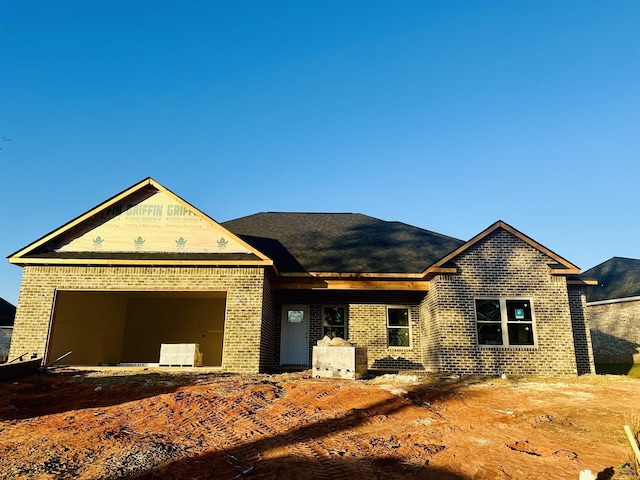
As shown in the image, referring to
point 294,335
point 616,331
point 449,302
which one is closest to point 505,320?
point 449,302

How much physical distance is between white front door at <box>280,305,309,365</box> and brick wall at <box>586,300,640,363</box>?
16.8 metres

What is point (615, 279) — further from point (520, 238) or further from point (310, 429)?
point (310, 429)

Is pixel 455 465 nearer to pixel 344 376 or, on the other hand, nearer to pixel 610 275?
pixel 344 376

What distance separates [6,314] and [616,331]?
124 ft

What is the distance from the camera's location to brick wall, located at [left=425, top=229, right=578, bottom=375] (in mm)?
13750

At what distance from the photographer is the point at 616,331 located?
24062mm

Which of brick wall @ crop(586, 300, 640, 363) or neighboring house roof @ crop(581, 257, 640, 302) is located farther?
neighboring house roof @ crop(581, 257, 640, 302)

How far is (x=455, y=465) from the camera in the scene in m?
5.54

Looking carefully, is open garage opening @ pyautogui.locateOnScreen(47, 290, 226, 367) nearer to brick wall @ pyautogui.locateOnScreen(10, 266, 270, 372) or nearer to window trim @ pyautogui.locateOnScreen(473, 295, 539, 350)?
A: brick wall @ pyautogui.locateOnScreen(10, 266, 270, 372)

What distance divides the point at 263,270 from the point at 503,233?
8066 millimetres

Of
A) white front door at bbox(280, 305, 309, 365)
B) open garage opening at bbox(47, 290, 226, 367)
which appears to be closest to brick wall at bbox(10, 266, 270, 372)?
white front door at bbox(280, 305, 309, 365)

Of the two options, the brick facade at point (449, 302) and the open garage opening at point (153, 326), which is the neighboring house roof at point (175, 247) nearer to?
the brick facade at point (449, 302)

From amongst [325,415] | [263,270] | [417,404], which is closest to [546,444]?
[417,404]

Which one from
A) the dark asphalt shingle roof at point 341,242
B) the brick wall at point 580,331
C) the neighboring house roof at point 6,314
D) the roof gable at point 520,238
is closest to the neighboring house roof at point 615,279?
the brick wall at point 580,331
